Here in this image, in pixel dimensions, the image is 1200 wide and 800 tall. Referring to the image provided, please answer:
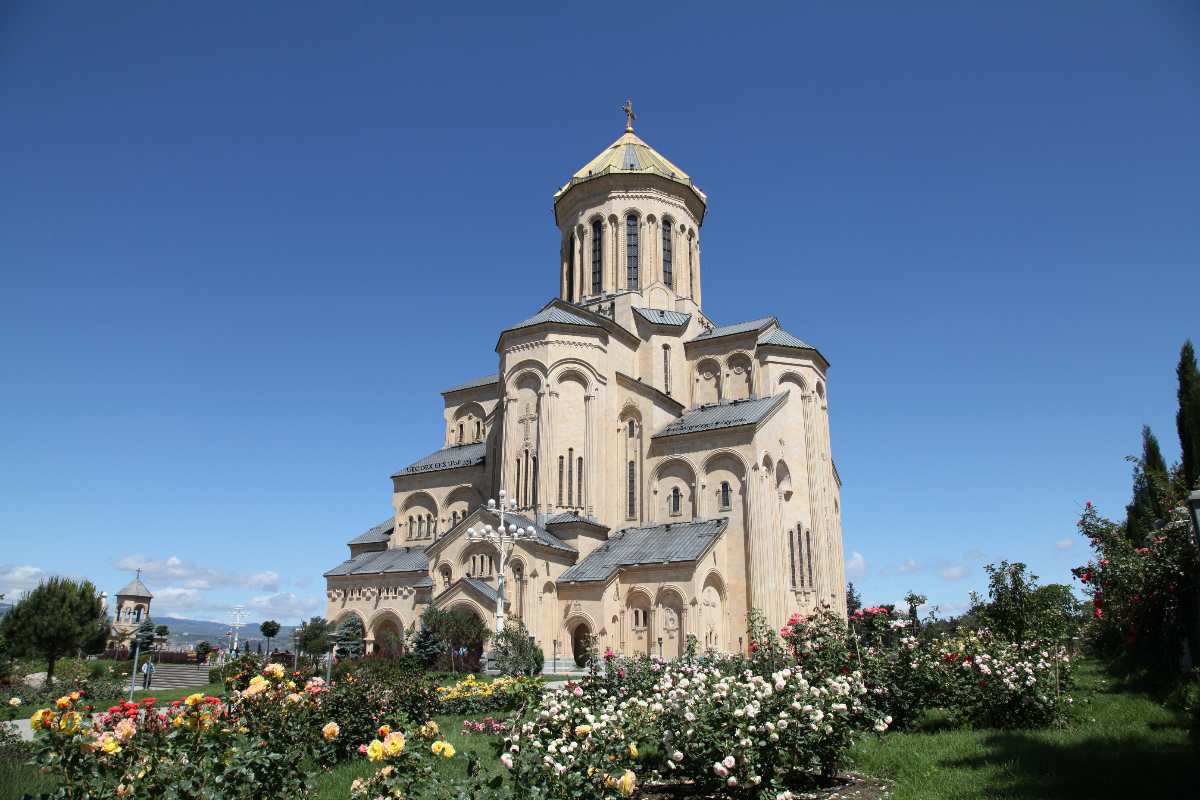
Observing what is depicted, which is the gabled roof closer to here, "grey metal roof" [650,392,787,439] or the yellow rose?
"grey metal roof" [650,392,787,439]

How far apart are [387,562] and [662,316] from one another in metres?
16.9

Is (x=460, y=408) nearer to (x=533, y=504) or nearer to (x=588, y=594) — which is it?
(x=533, y=504)

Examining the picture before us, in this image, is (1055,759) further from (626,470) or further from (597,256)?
(597,256)

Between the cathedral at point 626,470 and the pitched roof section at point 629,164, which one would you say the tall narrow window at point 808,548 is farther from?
the pitched roof section at point 629,164

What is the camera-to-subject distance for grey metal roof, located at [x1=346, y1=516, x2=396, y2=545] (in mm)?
36894

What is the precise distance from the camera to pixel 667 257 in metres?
37.1

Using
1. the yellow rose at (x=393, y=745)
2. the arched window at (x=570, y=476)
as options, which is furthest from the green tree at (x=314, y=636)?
the yellow rose at (x=393, y=745)

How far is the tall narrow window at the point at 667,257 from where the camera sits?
37.0m

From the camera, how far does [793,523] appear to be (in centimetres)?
3025

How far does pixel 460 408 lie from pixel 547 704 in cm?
3116

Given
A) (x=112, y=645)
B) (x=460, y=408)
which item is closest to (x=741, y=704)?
(x=460, y=408)

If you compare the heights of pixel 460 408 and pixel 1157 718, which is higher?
→ pixel 460 408

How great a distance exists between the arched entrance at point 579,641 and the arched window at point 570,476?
4814 mm

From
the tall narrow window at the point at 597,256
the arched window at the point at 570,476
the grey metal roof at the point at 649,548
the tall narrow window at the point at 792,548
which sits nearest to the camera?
the grey metal roof at the point at 649,548
